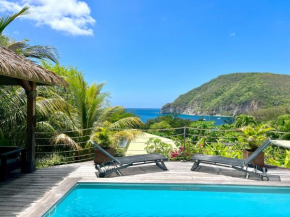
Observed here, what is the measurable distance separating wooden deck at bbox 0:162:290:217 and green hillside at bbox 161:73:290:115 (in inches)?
1566

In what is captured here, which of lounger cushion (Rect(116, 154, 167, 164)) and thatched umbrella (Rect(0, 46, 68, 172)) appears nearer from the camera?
thatched umbrella (Rect(0, 46, 68, 172))

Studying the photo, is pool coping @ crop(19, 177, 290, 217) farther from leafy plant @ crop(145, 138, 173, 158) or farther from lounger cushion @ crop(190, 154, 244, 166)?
leafy plant @ crop(145, 138, 173, 158)

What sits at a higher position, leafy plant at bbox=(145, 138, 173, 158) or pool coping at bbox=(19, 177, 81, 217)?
leafy plant at bbox=(145, 138, 173, 158)

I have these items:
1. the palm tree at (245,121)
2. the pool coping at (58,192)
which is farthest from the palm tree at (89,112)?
the palm tree at (245,121)

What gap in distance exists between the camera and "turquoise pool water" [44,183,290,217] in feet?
13.6

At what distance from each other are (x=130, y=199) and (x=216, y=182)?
1.73m

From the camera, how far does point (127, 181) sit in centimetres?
503

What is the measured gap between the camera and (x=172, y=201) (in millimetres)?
4520

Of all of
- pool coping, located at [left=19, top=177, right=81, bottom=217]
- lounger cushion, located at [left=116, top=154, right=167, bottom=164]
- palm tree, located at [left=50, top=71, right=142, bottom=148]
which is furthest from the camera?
palm tree, located at [left=50, top=71, right=142, bottom=148]

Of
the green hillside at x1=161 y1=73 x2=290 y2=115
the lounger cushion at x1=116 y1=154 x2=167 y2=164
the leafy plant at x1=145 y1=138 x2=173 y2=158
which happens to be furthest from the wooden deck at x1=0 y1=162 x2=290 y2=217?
the green hillside at x1=161 y1=73 x2=290 y2=115

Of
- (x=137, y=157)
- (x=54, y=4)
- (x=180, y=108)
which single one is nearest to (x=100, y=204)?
(x=137, y=157)

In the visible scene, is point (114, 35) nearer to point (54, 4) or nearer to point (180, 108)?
point (54, 4)

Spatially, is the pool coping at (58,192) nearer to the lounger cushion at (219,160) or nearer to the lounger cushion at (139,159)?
the lounger cushion at (219,160)

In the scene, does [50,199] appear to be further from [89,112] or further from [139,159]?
[89,112]
